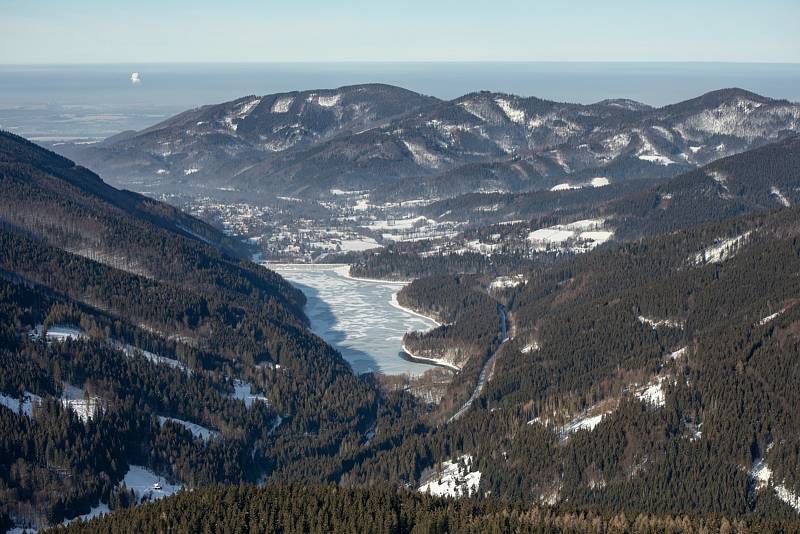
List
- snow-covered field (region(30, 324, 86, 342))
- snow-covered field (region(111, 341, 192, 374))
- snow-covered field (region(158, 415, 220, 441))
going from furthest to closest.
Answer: snow-covered field (region(111, 341, 192, 374)) → snow-covered field (region(30, 324, 86, 342)) → snow-covered field (region(158, 415, 220, 441))

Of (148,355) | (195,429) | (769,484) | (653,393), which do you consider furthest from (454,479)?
(148,355)

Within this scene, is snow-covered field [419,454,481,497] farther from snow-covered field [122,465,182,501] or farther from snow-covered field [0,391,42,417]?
snow-covered field [0,391,42,417]

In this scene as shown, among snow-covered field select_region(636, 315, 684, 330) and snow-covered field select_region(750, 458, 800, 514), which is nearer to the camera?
snow-covered field select_region(750, 458, 800, 514)

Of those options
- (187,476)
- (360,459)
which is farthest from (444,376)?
(187,476)

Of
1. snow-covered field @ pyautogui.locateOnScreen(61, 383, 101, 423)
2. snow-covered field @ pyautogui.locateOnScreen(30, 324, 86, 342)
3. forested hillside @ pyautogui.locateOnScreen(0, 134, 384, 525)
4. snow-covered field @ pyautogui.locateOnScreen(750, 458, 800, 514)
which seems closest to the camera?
snow-covered field @ pyautogui.locateOnScreen(750, 458, 800, 514)

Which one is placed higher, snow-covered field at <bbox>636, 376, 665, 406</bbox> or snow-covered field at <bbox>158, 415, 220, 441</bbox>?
snow-covered field at <bbox>636, 376, 665, 406</bbox>

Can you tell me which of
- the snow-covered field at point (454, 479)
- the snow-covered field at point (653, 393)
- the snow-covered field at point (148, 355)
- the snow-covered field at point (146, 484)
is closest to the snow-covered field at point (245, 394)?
the snow-covered field at point (148, 355)

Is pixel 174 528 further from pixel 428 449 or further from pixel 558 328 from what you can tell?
pixel 558 328

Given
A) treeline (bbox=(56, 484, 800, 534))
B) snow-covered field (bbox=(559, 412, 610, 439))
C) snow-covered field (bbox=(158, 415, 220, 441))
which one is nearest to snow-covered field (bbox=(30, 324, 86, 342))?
snow-covered field (bbox=(158, 415, 220, 441))
